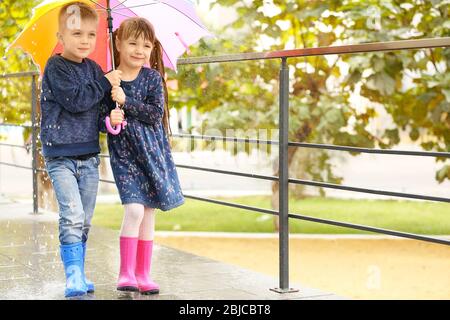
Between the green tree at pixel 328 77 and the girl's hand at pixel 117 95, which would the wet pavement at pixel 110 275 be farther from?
the green tree at pixel 328 77

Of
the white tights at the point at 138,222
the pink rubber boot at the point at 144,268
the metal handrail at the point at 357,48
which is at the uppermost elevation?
the metal handrail at the point at 357,48

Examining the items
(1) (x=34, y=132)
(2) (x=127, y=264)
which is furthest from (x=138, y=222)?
(1) (x=34, y=132)

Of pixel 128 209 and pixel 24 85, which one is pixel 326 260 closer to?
pixel 24 85

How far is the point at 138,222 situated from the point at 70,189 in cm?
29

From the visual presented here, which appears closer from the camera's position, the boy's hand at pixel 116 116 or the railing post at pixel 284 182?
the boy's hand at pixel 116 116

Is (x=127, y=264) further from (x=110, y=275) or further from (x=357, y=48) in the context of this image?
(x=357, y=48)

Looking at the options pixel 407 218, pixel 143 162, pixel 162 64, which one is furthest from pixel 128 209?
pixel 407 218

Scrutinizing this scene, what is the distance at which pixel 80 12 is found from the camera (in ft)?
10.3

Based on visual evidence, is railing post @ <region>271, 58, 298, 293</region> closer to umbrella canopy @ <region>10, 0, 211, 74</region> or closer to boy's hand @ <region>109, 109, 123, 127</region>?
umbrella canopy @ <region>10, 0, 211, 74</region>

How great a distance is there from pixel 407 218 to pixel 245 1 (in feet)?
15.8

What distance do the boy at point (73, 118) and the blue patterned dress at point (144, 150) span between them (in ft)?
0.30

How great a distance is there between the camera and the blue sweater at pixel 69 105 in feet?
10.1

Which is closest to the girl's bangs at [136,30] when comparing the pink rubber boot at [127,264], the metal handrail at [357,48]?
the metal handrail at [357,48]

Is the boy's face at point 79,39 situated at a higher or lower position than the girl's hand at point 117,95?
higher
